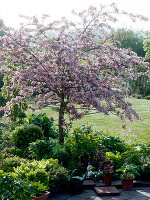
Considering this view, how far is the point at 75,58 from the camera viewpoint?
5.68 metres

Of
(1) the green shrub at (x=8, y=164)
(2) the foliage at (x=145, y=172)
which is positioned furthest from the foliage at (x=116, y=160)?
(1) the green shrub at (x=8, y=164)

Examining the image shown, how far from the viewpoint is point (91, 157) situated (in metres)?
5.65

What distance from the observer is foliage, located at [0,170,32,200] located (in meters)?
3.39

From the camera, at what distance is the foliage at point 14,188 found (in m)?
3.39

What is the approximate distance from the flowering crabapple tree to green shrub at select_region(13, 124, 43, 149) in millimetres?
898

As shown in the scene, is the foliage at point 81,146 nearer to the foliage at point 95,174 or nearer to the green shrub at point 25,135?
the foliage at point 95,174

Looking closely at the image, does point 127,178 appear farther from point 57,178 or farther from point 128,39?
point 128,39

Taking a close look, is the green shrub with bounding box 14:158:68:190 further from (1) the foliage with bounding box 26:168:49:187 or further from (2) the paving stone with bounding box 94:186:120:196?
(2) the paving stone with bounding box 94:186:120:196

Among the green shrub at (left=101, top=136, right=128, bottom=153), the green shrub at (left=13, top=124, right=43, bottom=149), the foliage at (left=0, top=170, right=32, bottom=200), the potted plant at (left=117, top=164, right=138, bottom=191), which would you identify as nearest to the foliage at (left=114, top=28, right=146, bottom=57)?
the green shrub at (left=13, top=124, right=43, bottom=149)

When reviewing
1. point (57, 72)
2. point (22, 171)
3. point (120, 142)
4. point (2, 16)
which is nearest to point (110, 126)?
point (120, 142)

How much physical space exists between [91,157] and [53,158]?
798mm

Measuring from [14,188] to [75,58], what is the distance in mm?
3086

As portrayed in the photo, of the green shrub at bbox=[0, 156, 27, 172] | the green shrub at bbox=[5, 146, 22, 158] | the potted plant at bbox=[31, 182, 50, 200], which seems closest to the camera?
the potted plant at bbox=[31, 182, 50, 200]

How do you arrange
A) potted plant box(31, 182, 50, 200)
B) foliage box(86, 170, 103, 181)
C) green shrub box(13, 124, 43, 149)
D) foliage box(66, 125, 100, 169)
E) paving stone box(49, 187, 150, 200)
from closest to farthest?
1. potted plant box(31, 182, 50, 200)
2. paving stone box(49, 187, 150, 200)
3. foliage box(86, 170, 103, 181)
4. foliage box(66, 125, 100, 169)
5. green shrub box(13, 124, 43, 149)
